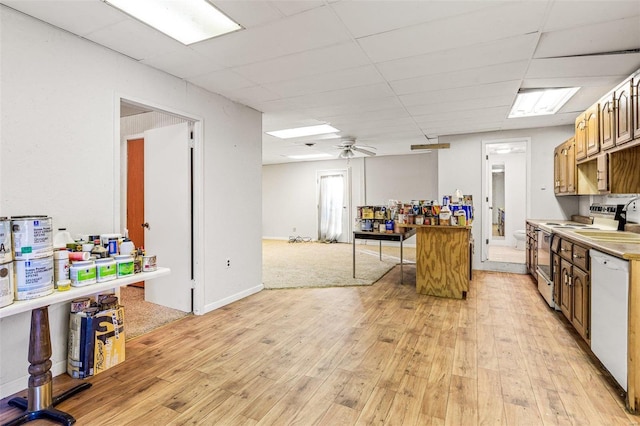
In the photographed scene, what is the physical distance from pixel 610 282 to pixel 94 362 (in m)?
3.49

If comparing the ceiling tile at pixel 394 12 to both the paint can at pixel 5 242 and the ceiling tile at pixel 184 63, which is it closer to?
the ceiling tile at pixel 184 63

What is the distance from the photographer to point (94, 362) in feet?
7.18

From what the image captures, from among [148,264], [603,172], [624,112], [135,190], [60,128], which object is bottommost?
[148,264]

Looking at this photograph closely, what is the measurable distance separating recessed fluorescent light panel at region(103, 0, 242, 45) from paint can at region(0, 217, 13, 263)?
1.41 m

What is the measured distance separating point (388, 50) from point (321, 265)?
13.4 feet

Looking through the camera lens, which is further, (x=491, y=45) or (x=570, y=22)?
(x=491, y=45)

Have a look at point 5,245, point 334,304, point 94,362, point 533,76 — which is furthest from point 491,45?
point 94,362

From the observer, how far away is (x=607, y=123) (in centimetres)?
297

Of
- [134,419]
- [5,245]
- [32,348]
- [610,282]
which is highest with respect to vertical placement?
[5,245]

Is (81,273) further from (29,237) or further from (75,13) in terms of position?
(75,13)

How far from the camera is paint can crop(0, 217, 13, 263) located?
156 cm

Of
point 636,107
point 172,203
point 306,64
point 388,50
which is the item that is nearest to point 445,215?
point 636,107

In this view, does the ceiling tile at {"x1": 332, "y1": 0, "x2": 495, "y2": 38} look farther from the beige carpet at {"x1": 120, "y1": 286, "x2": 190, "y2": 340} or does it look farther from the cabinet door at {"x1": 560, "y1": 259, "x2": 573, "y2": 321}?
the beige carpet at {"x1": 120, "y1": 286, "x2": 190, "y2": 340}

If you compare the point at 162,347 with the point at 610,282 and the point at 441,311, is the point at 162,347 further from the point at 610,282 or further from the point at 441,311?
the point at 610,282
